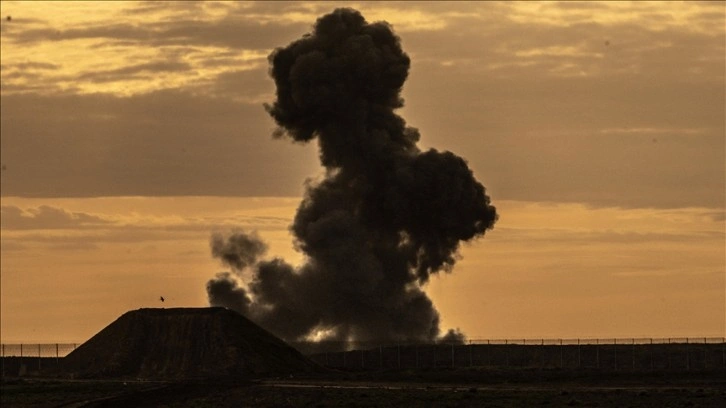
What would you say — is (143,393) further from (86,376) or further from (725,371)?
(725,371)

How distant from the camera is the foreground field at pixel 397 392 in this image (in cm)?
14125

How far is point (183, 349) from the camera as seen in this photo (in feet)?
610

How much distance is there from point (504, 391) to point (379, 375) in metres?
30.0

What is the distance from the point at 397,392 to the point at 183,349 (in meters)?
39.6

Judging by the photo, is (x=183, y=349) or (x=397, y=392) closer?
(x=397, y=392)

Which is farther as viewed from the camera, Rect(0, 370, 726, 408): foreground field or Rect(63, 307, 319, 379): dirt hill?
Rect(63, 307, 319, 379): dirt hill

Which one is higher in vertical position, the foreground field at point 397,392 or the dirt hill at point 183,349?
the dirt hill at point 183,349

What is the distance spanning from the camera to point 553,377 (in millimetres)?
173500

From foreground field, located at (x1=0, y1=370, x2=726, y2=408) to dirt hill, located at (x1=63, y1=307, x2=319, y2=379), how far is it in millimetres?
8479

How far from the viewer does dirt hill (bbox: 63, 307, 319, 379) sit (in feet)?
596

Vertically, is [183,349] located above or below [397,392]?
above

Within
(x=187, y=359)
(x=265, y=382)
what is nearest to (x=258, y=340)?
(x=187, y=359)

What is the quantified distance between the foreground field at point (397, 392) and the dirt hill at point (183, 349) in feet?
27.8

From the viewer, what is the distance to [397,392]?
5979 inches
